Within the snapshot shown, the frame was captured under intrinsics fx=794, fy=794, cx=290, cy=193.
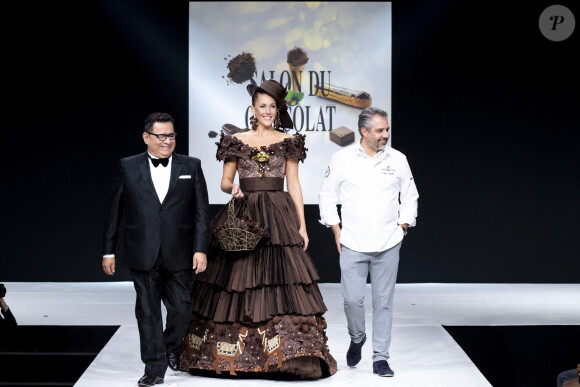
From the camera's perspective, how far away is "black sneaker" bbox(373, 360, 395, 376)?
384cm

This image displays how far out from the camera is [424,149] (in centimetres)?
749

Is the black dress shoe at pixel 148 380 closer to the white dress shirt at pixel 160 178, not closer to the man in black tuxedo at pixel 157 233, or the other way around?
the man in black tuxedo at pixel 157 233

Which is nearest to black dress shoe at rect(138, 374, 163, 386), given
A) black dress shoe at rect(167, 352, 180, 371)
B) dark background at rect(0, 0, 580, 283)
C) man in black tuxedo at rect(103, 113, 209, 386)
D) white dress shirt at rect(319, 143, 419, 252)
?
man in black tuxedo at rect(103, 113, 209, 386)

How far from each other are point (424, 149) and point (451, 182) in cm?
40

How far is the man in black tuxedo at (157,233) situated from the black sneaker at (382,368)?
951mm

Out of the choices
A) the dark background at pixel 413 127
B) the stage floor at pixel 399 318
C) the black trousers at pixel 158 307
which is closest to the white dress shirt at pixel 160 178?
the black trousers at pixel 158 307

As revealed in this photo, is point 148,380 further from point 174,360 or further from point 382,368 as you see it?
point 382,368

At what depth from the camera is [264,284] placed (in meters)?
3.74

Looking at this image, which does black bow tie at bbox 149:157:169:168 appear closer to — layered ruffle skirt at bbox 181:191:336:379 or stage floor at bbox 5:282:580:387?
layered ruffle skirt at bbox 181:191:336:379

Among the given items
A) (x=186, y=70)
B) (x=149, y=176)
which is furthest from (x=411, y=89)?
(x=149, y=176)

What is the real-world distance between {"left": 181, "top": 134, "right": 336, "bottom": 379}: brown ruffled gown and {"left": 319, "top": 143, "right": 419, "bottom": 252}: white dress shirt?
219mm

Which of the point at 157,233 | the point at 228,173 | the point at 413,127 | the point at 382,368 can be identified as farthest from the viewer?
the point at 413,127

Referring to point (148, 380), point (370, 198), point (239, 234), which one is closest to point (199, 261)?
point (239, 234)

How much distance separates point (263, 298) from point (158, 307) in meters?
0.49
